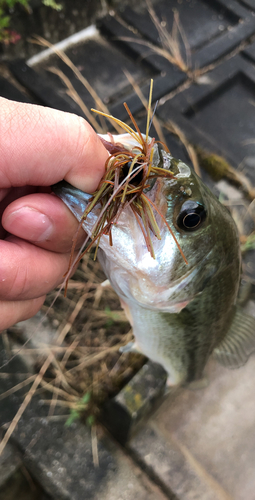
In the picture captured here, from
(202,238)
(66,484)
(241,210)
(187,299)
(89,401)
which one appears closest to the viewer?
(202,238)

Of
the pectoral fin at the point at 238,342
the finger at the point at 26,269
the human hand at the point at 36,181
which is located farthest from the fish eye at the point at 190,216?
the pectoral fin at the point at 238,342

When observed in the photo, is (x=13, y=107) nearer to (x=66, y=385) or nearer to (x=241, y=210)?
(x=66, y=385)

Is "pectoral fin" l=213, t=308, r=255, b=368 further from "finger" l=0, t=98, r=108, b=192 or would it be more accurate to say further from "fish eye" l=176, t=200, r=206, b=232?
"finger" l=0, t=98, r=108, b=192

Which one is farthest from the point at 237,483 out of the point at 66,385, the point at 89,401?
the point at 66,385

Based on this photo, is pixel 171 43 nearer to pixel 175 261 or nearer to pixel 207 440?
pixel 175 261

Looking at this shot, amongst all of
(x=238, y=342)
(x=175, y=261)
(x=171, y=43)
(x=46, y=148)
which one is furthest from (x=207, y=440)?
(x=171, y=43)

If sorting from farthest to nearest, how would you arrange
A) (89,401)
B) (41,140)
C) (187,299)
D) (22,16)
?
(22,16), (89,401), (187,299), (41,140)

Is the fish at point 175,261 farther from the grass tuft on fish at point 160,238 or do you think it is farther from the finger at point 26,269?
the finger at point 26,269
